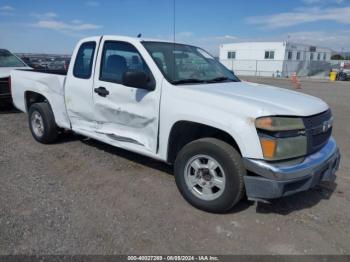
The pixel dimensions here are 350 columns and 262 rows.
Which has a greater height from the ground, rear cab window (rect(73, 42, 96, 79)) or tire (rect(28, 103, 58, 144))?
rear cab window (rect(73, 42, 96, 79))

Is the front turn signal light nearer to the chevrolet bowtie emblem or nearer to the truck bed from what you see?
the chevrolet bowtie emblem

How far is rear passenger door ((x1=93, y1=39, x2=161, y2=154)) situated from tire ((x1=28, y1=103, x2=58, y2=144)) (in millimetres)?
1366

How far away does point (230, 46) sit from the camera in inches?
1964

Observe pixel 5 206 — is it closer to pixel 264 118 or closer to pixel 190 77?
pixel 190 77

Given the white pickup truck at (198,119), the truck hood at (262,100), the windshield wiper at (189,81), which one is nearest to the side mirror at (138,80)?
the white pickup truck at (198,119)

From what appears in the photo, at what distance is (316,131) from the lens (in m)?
3.49

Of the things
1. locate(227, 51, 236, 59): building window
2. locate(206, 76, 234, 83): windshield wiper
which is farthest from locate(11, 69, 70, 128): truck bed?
locate(227, 51, 236, 59): building window

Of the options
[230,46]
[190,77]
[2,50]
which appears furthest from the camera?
[230,46]

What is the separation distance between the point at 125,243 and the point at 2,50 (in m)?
9.91

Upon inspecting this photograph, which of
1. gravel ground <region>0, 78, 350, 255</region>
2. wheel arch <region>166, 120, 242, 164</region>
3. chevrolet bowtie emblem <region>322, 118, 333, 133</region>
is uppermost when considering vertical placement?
chevrolet bowtie emblem <region>322, 118, 333, 133</region>

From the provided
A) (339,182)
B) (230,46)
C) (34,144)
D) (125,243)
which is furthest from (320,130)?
(230,46)

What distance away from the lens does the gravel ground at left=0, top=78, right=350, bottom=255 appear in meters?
3.06

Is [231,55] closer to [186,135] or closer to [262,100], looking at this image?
[186,135]

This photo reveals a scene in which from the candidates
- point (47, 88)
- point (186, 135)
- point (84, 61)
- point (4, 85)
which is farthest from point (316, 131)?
point (4, 85)
